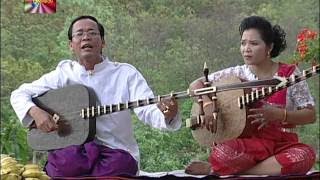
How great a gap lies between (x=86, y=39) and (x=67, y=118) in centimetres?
29

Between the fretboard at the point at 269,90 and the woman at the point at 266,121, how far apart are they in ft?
0.14

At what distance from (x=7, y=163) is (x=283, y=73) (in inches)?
42.0

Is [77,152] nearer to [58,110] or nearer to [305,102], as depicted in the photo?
[58,110]

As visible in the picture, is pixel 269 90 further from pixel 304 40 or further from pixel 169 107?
pixel 304 40

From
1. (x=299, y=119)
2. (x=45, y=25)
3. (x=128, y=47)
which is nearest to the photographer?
(x=299, y=119)

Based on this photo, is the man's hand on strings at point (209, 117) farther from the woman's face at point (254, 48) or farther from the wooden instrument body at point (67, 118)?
the wooden instrument body at point (67, 118)

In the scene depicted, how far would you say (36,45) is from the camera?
3744 mm

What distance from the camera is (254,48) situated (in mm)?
2492

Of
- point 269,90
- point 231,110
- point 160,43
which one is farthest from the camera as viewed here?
point 160,43

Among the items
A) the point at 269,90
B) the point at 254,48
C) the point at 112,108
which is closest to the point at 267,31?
the point at 254,48

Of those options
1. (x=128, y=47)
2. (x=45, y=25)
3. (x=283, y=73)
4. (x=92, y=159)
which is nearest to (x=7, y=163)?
(x=92, y=159)

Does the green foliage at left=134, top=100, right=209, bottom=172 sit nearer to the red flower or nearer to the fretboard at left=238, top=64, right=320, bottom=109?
the red flower

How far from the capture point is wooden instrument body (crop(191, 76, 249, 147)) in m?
2.39

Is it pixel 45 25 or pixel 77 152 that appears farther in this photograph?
pixel 45 25
